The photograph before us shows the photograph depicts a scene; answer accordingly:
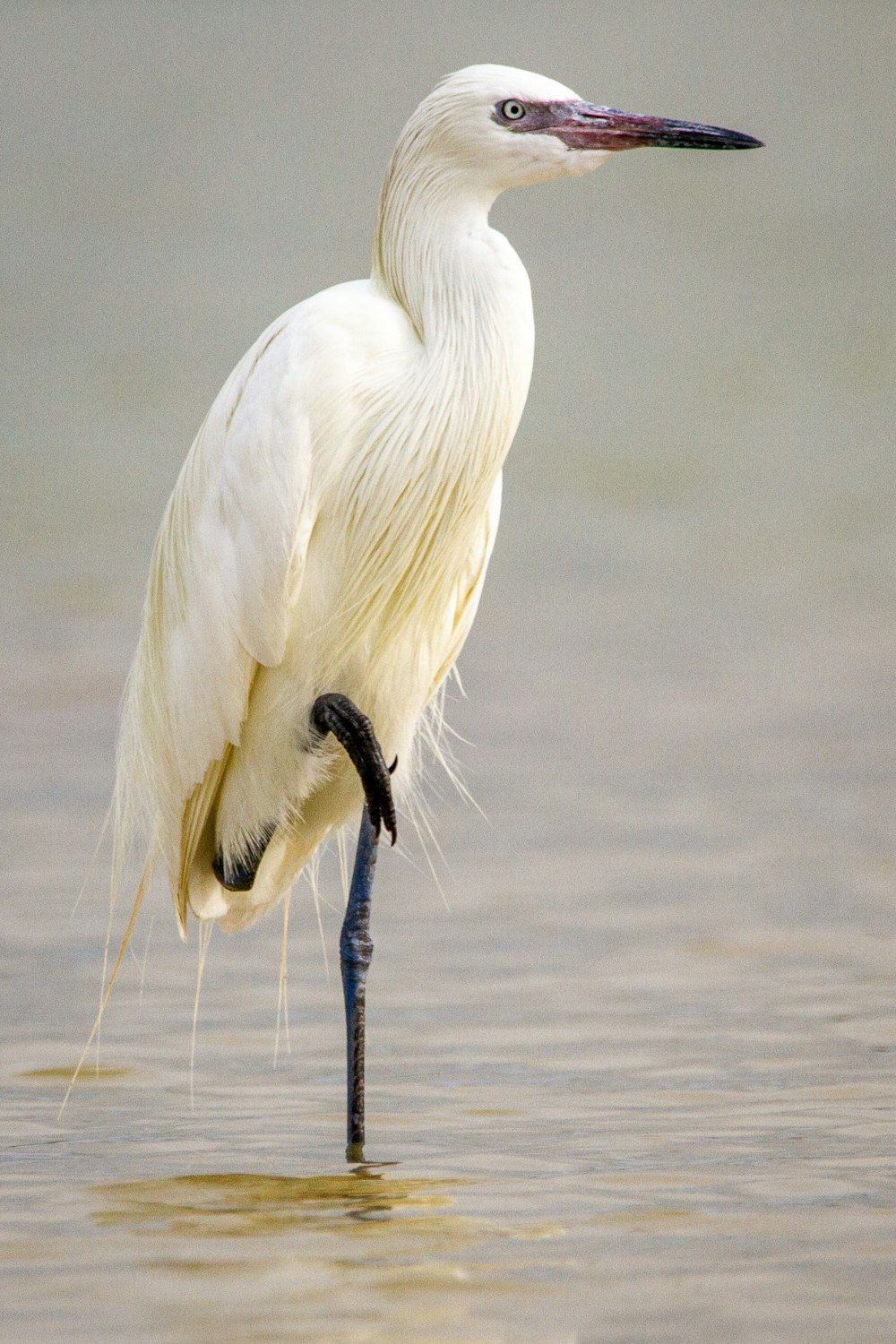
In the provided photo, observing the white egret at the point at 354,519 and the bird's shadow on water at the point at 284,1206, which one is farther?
the white egret at the point at 354,519

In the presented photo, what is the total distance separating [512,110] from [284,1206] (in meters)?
1.49

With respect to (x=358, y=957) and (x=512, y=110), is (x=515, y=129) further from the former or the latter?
(x=358, y=957)

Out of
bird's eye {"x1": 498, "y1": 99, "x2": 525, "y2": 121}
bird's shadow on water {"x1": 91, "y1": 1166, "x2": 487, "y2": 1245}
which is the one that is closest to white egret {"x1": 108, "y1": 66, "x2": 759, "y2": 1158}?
bird's eye {"x1": 498, "y1": 99, "x2": 525, "y2": 121}

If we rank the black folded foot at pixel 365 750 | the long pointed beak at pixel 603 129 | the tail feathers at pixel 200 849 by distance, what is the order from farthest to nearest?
the tail feathers at pixel 200 849, the black folded foot at pixel 365 750, the long pointed beak at pixel 603 129

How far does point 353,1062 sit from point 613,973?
0.97m

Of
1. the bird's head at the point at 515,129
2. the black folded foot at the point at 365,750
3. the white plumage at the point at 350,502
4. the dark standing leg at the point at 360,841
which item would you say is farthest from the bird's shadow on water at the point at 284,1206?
the bird's head at the point at 515,129

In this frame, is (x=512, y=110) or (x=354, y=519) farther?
(x=354, y=519)

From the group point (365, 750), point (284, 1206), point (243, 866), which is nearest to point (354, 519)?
point (365, 750)

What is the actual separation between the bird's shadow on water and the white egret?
0.19m

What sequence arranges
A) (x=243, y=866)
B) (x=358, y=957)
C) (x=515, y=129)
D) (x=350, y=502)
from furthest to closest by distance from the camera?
(x=243, y=866), (x=358, y=957), (x=350, y=502), (x=515, y=129)

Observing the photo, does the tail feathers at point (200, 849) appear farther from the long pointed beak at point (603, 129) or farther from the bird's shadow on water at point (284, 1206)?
the long pointed beak at point (603, 129)

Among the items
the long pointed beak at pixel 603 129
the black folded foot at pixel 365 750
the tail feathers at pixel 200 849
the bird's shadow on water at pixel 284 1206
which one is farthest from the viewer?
the tail feathers at pixel 200 849

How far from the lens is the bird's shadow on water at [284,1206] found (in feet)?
8.36

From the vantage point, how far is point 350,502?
9.69 feet
